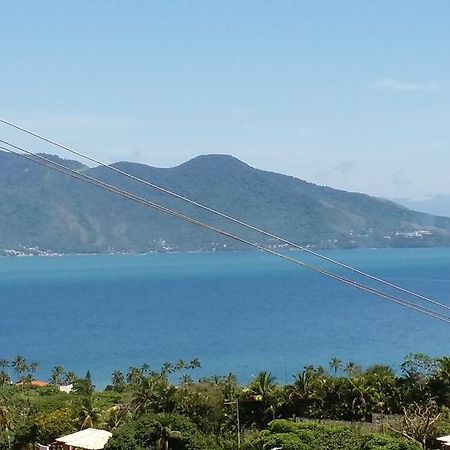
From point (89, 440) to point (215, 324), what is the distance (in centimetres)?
6634

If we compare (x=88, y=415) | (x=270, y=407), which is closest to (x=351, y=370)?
(x=270, y=407)

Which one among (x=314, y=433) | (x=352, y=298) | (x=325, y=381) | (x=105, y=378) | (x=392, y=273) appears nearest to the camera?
(x=314, y=433)

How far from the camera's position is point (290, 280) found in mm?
143500

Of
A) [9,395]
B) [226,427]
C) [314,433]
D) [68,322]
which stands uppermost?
[314,433]

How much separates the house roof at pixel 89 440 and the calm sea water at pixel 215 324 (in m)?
35.6

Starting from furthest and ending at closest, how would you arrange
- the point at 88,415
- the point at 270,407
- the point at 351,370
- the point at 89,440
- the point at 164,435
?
1. the point at 351,370
2. the point at 270,407
3. the point at 88,415
4. the point at 89,440
5. the point at 164,435

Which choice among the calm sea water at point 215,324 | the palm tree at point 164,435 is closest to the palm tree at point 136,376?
the palm tree at point 164,435

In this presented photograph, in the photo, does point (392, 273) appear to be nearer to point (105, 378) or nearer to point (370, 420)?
point (105, 378)

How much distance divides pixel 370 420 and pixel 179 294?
9432cm

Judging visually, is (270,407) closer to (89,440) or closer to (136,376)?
(89,440)

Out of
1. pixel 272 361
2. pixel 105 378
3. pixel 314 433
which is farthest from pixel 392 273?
pixel 314 433

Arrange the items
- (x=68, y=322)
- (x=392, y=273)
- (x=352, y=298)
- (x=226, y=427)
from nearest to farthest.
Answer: (x=226, y=427) < (x=68, y=322) < (x=352, y=298) < (x=392, y=273)

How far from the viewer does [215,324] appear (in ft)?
273

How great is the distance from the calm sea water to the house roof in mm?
35603
